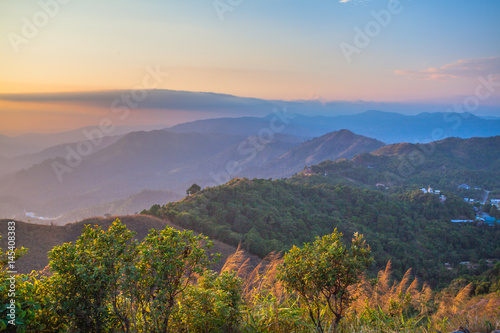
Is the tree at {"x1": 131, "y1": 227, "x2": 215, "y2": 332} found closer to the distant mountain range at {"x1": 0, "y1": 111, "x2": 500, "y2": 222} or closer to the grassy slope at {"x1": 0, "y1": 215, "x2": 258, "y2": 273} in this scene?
the grassy slope at {"x1": 0, "y1": 215, "x2": 258, "y2": 273}

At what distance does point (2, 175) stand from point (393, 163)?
159 metres

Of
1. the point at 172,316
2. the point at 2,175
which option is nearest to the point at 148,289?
the point at 172,316

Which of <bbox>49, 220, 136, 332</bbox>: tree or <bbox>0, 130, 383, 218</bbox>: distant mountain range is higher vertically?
<bbox>49, 220, 136, 332</bbox>: tree

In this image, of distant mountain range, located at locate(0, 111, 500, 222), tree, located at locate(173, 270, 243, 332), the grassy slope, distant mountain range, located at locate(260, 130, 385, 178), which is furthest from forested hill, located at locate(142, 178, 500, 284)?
distant mountain range, located at locate(260, 130, 385, 178)

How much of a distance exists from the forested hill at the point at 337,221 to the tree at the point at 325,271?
57.1ft

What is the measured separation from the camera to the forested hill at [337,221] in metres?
25.1

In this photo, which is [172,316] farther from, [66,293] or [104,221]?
[104,221]

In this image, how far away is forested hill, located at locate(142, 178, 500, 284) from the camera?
25.1 meters

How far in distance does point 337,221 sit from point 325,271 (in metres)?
28.9

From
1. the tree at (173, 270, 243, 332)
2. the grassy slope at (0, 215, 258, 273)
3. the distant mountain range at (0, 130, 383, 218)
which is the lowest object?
the distant mountain range at (0, 130, 383, 218)

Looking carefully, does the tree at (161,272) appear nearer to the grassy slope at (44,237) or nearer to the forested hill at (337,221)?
the grassy slope at (44,237)

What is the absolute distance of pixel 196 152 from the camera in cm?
19400

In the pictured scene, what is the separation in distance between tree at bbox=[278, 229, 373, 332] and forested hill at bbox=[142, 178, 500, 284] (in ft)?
57.1

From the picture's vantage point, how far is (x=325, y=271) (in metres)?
4.37
